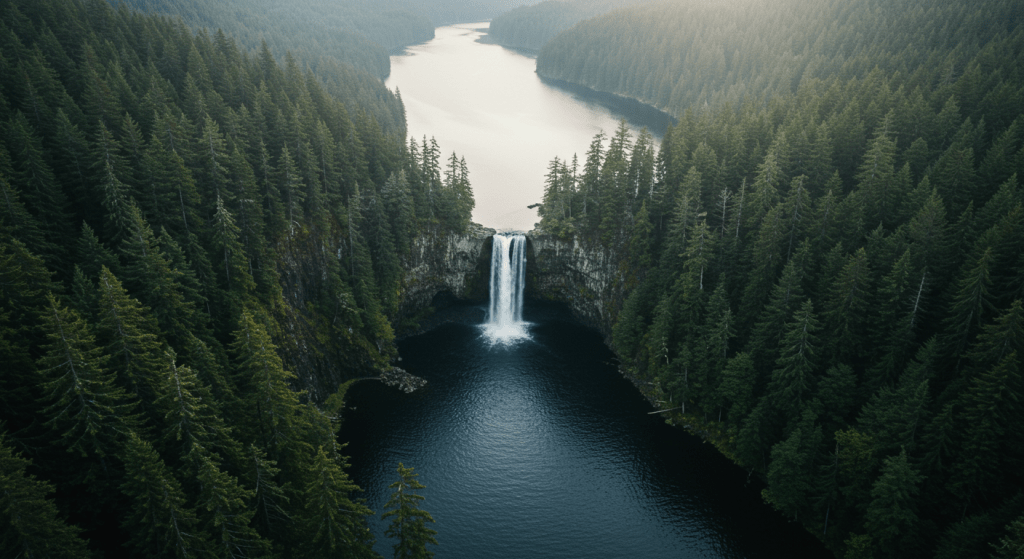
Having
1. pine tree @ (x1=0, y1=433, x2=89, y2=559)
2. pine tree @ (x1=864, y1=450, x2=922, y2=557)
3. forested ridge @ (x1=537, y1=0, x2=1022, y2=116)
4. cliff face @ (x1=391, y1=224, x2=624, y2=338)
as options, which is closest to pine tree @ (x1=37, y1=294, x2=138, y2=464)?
pine tree @ (x1=0, y1=433, x2=89, y2=559)

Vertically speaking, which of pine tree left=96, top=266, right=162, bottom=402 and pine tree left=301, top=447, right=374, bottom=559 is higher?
pine tree left=96, top=266, right=162, bottom=402

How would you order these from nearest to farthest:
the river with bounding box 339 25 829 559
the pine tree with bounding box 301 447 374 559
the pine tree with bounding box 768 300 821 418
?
the pine tree with bounding box 301 447 374 559 < the river with bounding box 339 25 829 559 < the pine tree with bounding box 768 300 821 418

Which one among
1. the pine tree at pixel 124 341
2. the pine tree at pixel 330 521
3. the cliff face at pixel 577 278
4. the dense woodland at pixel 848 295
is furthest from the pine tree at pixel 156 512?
the cliff face at pixel 577 278

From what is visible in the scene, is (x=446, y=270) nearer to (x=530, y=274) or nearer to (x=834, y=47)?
(x=530, y=274)

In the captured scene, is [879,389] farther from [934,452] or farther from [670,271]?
[670,271]

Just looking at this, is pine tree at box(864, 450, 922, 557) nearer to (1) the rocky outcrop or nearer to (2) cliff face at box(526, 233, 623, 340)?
(2) cliff face at box(526, 233, 623, 340)

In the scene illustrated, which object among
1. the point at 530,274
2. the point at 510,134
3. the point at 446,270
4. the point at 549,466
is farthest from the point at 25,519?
the point at 510,134
